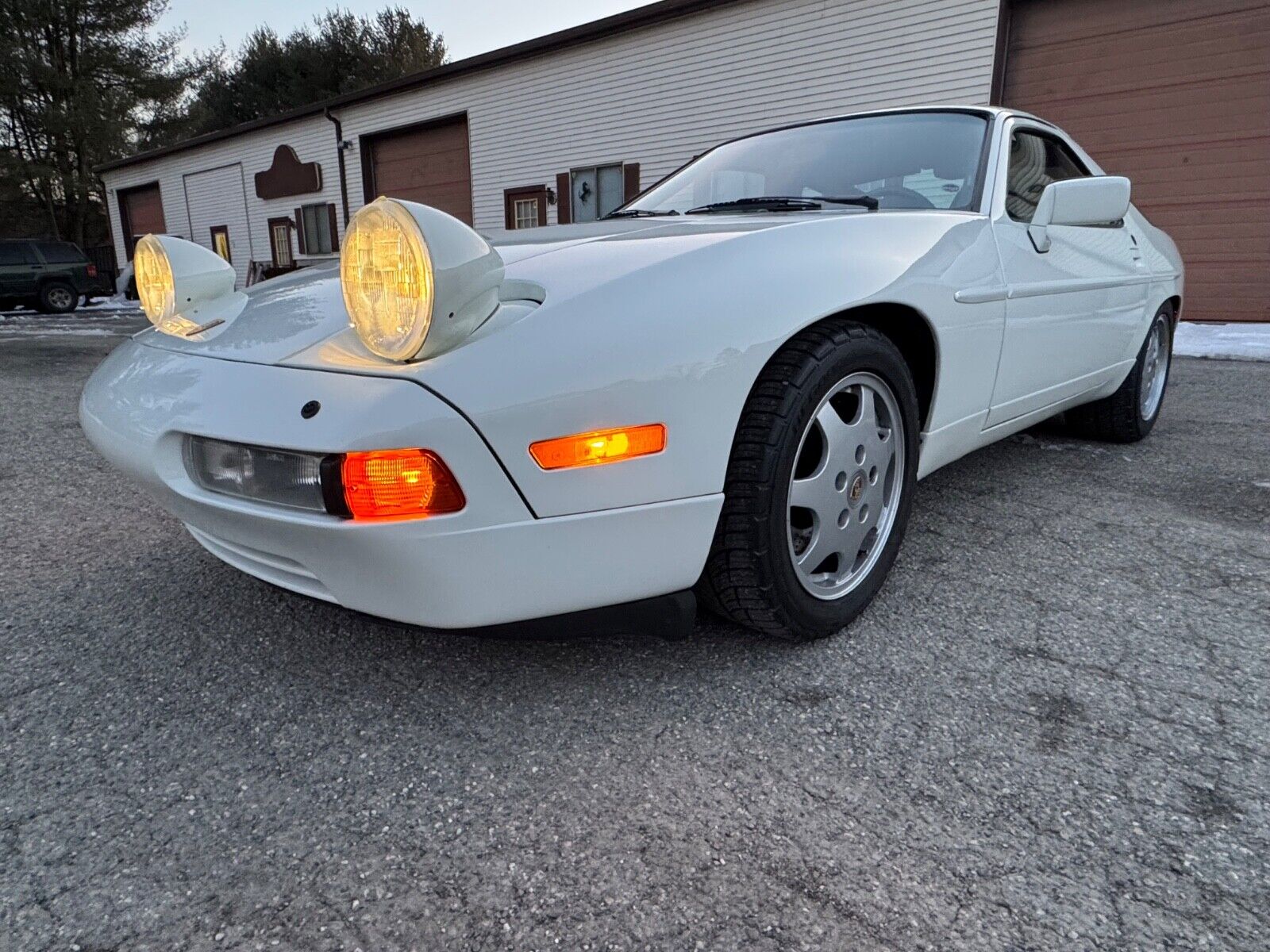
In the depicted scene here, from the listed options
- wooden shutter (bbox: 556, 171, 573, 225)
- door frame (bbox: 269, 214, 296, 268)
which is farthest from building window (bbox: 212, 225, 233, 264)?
wooden shutter (bbox: 556, 171, 573, 225)

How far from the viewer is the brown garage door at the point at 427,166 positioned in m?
14.1

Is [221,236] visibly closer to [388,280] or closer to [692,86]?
[692,86]

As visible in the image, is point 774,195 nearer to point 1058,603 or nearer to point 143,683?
point 1058,603

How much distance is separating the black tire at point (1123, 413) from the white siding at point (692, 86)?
6.20 m

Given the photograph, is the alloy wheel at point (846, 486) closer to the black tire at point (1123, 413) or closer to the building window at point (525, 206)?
the black tire at point (1123, 413)

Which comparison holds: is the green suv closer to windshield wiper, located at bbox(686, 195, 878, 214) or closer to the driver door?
windshield wiper, located at bbox(686, 195, 878, 214)

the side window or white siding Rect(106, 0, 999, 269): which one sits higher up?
white siding Rect(106, 0, 999, 269)

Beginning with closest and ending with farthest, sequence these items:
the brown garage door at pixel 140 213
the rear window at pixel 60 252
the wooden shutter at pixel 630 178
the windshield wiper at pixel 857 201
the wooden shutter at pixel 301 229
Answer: the windshield wiper at pixel 857 201
the wooden shutter at pixel 630 178
the rear window at pixel 60 252
the wooden shutter at pixel 301 229
the brown garage door at pixel 140 213

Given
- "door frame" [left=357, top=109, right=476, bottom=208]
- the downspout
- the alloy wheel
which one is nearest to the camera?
the alloy wheel

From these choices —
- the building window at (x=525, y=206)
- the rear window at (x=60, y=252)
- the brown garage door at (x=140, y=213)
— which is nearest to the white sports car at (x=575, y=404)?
the building window at (x=525, y=206)

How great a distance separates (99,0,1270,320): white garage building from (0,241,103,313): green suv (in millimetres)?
4000

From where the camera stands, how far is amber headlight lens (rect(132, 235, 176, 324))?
6.25 ft

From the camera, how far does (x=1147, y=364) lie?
3506mm

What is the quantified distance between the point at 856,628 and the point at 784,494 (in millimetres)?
488
